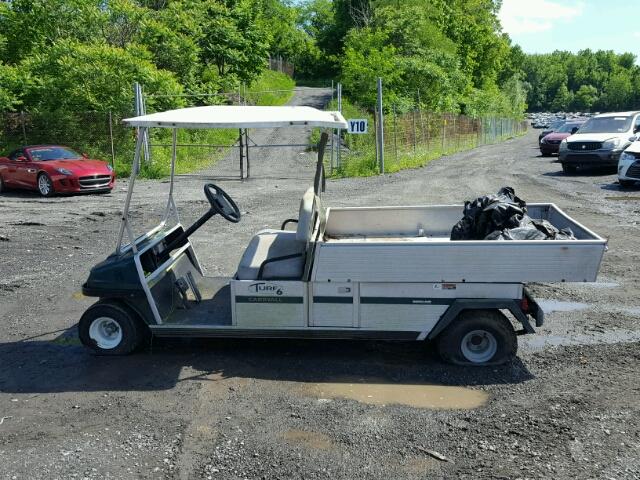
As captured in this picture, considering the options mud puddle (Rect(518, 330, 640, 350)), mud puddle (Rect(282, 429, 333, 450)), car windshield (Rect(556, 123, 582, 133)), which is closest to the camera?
mud puddle (Rect(282, 429, 333, 450))

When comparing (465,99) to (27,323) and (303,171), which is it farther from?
(27,323)

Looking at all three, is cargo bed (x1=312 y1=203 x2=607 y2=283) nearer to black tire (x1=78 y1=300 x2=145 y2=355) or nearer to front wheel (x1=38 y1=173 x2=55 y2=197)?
black tire (x1=78 y1=300 x2=145 y2=355)

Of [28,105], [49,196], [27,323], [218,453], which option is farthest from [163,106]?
[218,453]

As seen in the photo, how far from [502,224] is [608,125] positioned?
52.7 feet

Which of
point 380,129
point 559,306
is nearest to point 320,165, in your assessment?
point 559,306

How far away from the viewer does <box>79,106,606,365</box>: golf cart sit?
5008 millimetres

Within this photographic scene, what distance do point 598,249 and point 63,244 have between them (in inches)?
328

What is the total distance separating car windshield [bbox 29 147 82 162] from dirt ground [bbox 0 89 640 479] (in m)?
8.76

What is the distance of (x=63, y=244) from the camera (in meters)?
10.3

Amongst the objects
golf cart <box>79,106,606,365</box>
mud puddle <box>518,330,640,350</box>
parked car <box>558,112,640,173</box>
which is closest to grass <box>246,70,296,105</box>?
parked car <box>558,112,640,173</box>

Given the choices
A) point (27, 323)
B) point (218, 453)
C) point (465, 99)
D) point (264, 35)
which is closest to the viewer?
point (218, 453)

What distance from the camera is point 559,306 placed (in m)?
6.97

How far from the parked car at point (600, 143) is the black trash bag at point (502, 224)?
1356 cm

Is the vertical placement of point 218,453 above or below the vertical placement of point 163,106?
below
